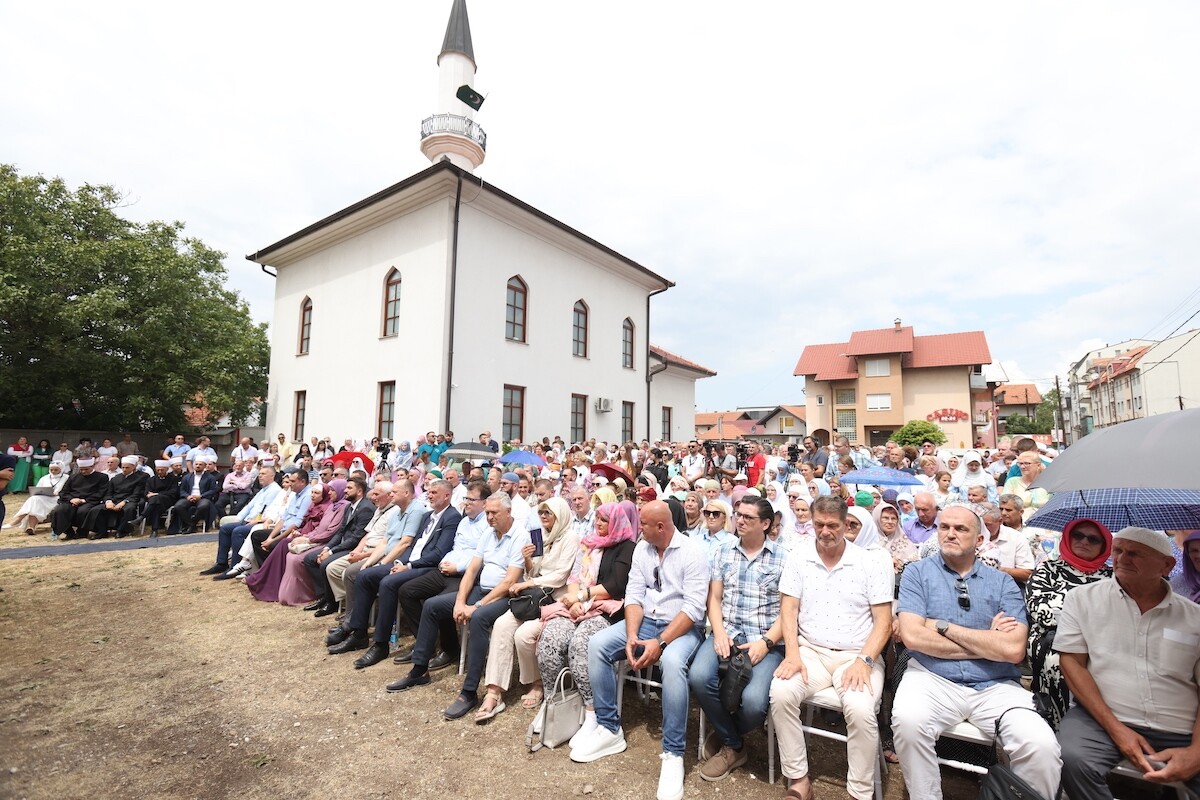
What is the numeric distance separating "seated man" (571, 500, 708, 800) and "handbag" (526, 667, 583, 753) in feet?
0.52

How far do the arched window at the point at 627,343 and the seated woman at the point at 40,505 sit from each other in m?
15.4

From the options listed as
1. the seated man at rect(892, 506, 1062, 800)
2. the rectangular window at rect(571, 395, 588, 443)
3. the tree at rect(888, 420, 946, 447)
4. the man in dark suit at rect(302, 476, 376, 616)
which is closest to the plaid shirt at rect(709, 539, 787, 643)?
the seated man at rect(892, 506, 1062, 800)

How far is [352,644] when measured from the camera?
477cm

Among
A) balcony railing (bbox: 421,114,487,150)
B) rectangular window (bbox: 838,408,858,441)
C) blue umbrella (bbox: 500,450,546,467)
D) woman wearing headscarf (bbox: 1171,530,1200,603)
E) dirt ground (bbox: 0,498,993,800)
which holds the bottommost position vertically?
dirt ground (bbox: 0,498,993,800)

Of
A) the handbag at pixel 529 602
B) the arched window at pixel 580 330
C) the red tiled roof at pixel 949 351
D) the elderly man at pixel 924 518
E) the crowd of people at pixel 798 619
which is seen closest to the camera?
the crowd of people at pixel 798 619

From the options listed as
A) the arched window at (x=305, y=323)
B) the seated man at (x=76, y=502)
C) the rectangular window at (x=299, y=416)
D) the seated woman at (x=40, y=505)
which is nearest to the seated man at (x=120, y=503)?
the seated man at (x=76, y=502)

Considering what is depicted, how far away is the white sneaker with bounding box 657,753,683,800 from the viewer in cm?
281

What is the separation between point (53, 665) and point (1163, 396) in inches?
2179

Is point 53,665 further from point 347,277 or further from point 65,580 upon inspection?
point 347,277

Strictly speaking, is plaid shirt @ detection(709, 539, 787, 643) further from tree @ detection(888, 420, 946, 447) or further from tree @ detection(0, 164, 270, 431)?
tree @ detection(888, 420, 946, 447)

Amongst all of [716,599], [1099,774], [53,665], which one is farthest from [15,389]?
[1099,774]

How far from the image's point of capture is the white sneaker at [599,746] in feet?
10.4

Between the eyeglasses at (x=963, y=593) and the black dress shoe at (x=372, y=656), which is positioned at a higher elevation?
the eyeglasses at (x=963, y=593)

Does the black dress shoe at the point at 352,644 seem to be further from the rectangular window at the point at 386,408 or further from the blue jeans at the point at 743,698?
the rectangular window at the point at 386,408
